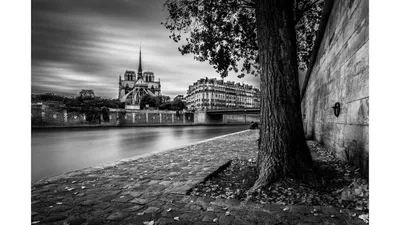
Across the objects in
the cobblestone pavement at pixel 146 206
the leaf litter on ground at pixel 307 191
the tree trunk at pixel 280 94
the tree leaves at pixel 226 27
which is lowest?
the cobblestone pavement at pixel 146 206

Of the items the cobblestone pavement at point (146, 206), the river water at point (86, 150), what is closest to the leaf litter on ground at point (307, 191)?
the cobblestone pavement at point (146, 206)

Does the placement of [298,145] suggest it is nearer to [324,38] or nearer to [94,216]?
[94,216]

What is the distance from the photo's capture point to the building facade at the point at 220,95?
101 m

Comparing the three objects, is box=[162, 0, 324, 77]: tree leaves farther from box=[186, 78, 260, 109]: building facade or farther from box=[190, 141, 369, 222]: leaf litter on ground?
box=[186, 78, 260, 109]: building facade

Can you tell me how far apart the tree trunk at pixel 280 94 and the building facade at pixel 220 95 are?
302 feet

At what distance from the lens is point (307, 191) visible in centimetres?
305

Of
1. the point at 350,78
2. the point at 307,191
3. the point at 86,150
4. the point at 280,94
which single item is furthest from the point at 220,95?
the point at 307,191

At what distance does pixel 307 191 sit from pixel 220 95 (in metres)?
102

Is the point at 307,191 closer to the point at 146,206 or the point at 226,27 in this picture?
the point at 146,206

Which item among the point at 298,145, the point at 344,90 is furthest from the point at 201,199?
the point at 344,90

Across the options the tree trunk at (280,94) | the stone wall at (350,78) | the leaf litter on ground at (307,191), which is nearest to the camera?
the leaf litter on ground at (307,191)

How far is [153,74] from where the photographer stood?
444 feet

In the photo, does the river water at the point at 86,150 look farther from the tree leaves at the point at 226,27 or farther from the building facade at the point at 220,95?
the building facade at the point at 220,95
